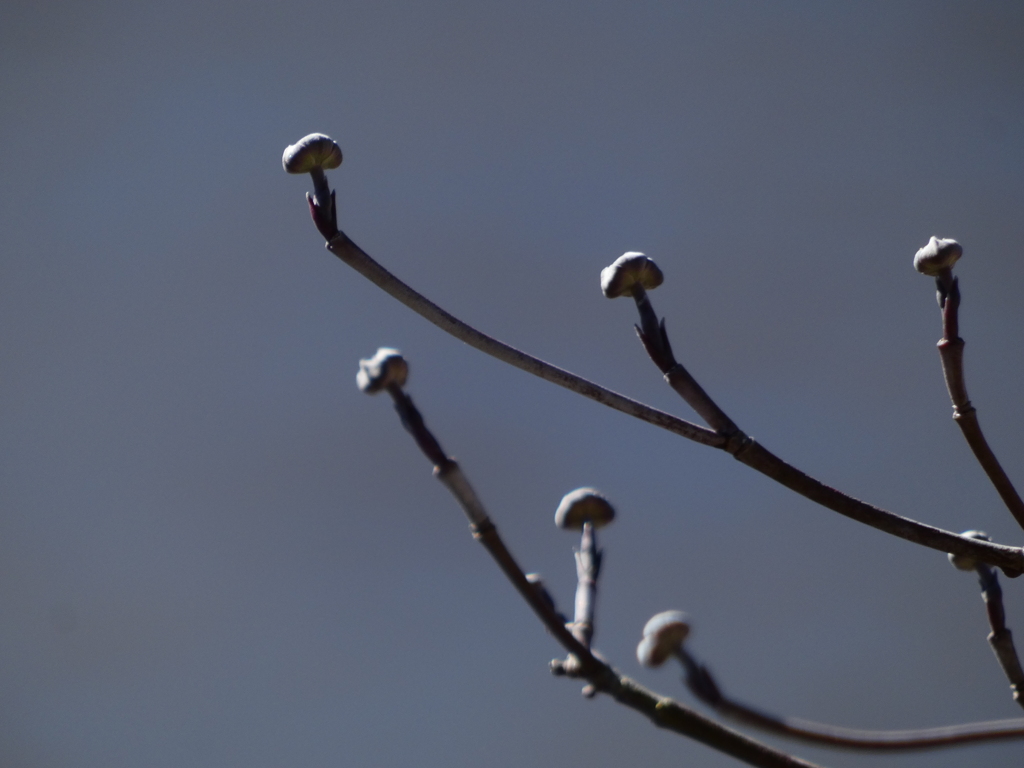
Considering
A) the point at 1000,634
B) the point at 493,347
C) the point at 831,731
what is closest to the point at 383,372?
the point at 493,347

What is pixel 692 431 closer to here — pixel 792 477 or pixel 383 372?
pixel 792 477

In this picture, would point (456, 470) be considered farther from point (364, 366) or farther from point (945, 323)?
point (945, 323)

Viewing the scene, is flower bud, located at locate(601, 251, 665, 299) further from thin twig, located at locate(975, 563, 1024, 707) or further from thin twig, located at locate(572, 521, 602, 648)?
thin twig, located at locate(975, 563, 1024, 707)

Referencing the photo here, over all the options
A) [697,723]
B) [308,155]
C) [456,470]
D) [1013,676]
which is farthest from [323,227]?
[1013,676]

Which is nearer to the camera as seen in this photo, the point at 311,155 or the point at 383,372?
the point at 383,372

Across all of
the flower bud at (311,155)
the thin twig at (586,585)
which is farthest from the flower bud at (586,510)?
the flower bud at (311,155)

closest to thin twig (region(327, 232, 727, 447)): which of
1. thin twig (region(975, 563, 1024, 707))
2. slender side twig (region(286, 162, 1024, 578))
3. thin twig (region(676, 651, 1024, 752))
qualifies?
slender side twig (region(286, 162, 1024, 578))
